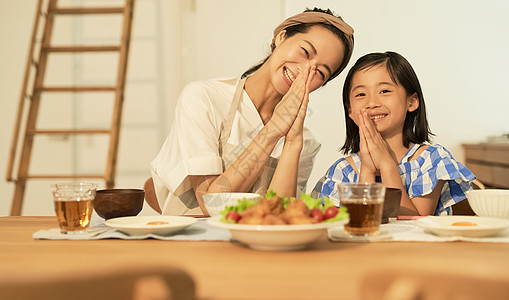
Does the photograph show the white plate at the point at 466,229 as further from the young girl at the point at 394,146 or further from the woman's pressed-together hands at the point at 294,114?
the woman's pressed-together hands at the point at 294,114

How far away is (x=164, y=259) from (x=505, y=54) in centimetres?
358

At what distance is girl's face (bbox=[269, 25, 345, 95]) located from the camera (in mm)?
1790

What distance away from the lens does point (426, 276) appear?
0.75m

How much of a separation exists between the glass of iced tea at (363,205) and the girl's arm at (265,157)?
2.16 feet

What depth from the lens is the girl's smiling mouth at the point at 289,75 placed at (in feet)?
6.01

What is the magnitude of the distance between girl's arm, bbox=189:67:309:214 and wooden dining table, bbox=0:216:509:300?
67 centimetres

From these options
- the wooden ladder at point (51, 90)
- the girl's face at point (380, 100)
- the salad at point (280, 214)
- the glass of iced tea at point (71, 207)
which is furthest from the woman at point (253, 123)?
the wooden ladder at point (51, 90)

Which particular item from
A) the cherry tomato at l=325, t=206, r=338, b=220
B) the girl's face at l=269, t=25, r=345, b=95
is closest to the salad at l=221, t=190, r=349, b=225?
the cherry tomato at l=325, t=206, r=338, b=220

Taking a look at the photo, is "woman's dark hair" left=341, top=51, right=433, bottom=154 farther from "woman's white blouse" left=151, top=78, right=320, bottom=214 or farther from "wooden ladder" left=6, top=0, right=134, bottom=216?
"wooden ladder" left=6, top=0, right=134, bottom=216

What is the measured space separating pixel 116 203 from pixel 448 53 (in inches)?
124

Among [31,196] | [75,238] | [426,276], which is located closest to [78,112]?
[31,196]

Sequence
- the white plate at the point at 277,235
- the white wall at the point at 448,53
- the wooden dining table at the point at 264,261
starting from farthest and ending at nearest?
1. the white wall at the point at 448,53
2. the white plate at the point at 277,235
3. the wooden dining table at the point at 264,261

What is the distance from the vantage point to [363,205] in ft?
3.31

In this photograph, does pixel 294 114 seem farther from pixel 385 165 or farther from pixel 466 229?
pixel 466 229
